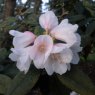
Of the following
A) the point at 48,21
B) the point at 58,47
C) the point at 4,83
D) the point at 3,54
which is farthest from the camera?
the point at 3,54

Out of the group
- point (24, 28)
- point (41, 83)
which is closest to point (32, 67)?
point (41, 83)

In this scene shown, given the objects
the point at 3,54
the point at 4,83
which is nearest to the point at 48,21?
the point at 4,83

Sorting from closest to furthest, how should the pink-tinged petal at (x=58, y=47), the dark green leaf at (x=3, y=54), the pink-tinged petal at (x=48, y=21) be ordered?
the pink-tinged petal at (x=58, y=47) → the pink-tinged petal at (x=48, y=21) → the dark green leaf at (x=3, y=54)

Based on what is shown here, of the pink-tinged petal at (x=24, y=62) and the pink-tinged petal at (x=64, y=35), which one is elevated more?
the pink-tinged petal at (x=64, y=35)

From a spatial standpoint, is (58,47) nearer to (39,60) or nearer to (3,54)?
(39,60)

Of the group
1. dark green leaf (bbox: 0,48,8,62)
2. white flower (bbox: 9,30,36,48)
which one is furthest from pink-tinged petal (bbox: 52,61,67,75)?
dark green leaf (bbox: 0,48,8,62)

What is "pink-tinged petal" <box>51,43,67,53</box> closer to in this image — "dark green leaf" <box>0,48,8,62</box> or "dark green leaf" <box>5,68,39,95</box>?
"dark green leaf" <box>5,68,39,95</box>

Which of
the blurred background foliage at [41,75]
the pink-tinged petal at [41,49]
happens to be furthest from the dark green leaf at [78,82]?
the pink-tinged petal at [41,49]

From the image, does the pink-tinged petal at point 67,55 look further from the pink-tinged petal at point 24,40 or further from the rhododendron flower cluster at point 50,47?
the pink-tinged petal at point 24,40
